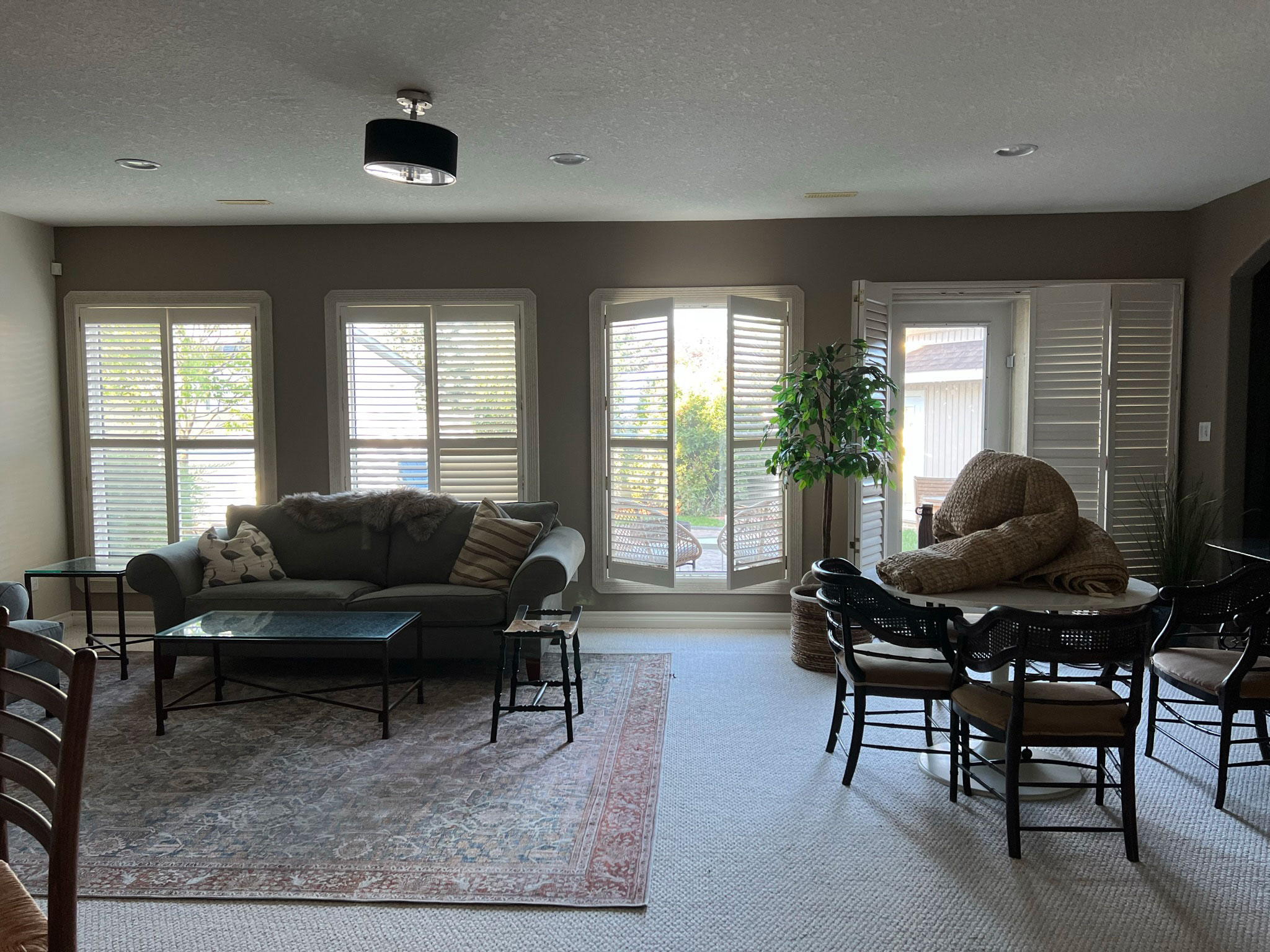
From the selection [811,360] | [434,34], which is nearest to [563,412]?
[811,360]

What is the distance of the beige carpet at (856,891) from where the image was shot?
2193 mm

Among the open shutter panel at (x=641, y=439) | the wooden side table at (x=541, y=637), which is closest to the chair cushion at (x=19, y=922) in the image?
the wooden side table at (x=541, y=637)

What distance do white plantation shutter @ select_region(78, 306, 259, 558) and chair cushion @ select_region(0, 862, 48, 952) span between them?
170 inches

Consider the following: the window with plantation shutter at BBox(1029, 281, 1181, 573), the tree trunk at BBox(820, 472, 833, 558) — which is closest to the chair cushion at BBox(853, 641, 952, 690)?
the tree trunk at BBox(820, 472, 833, 558)

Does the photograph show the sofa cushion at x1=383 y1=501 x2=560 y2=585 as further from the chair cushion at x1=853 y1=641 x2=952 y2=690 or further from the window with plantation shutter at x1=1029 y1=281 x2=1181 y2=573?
the window with plantation shutter at x1=1029 y1=281 x2=1181 y2=573

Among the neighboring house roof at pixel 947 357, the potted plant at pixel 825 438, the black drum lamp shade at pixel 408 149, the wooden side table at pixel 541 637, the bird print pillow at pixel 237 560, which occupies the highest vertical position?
the black drum lamp shade at pixel 408 149

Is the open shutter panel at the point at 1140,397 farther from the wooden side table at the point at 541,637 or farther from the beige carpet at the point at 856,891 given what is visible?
the wooden side table at the point at 541,637

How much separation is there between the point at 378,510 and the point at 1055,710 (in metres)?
3.61

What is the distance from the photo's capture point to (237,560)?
457 centimetres

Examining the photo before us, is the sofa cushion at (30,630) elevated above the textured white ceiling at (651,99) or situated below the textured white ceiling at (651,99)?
below

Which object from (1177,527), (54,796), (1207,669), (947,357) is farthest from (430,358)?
(1177,527)

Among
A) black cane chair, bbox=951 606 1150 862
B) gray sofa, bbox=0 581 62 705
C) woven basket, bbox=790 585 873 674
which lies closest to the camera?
black cane chair, bbox=951 606 1150 862

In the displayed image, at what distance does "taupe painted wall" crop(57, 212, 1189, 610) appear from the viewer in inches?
204

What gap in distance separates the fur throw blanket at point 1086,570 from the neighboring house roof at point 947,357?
106 inches
